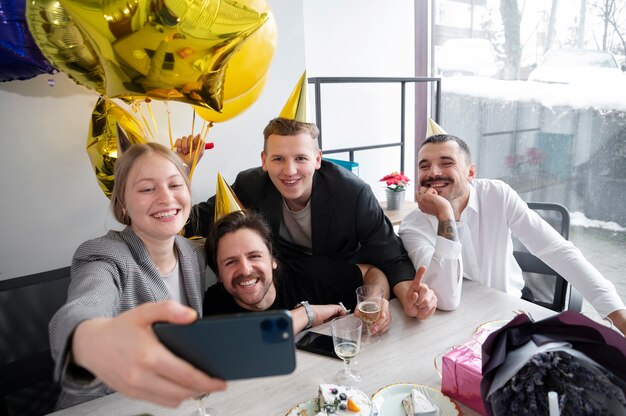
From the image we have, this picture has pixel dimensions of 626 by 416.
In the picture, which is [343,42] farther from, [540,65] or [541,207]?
[541,207]

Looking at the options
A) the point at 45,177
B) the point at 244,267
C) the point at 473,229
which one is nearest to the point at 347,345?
the point at 244,267

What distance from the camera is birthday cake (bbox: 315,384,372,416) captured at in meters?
0.86

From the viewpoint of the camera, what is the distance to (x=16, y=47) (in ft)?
4.16

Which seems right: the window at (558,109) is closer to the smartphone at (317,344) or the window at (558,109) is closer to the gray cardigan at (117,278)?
the smartphone at (317,344)

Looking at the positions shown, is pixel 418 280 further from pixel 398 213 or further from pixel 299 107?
pixel 398 213

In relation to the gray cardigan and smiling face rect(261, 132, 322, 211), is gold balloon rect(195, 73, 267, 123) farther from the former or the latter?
the gray cardigan

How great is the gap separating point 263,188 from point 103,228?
78 cm

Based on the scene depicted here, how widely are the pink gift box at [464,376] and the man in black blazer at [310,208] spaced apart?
55cm

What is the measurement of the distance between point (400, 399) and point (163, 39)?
1038mm

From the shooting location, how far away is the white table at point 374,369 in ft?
3.01

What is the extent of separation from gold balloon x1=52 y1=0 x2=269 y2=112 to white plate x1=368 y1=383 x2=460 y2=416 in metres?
0.94

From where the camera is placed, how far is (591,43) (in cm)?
265

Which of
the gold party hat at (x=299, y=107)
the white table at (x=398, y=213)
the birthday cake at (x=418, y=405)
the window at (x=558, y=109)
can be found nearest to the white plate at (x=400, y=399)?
→ the birthday cake at (x=418, y=405)

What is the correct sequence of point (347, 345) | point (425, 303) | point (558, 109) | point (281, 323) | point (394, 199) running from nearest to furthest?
point (281, 323), point (347, 345), point (425, 303), point (558, 109), point (394, 199)
